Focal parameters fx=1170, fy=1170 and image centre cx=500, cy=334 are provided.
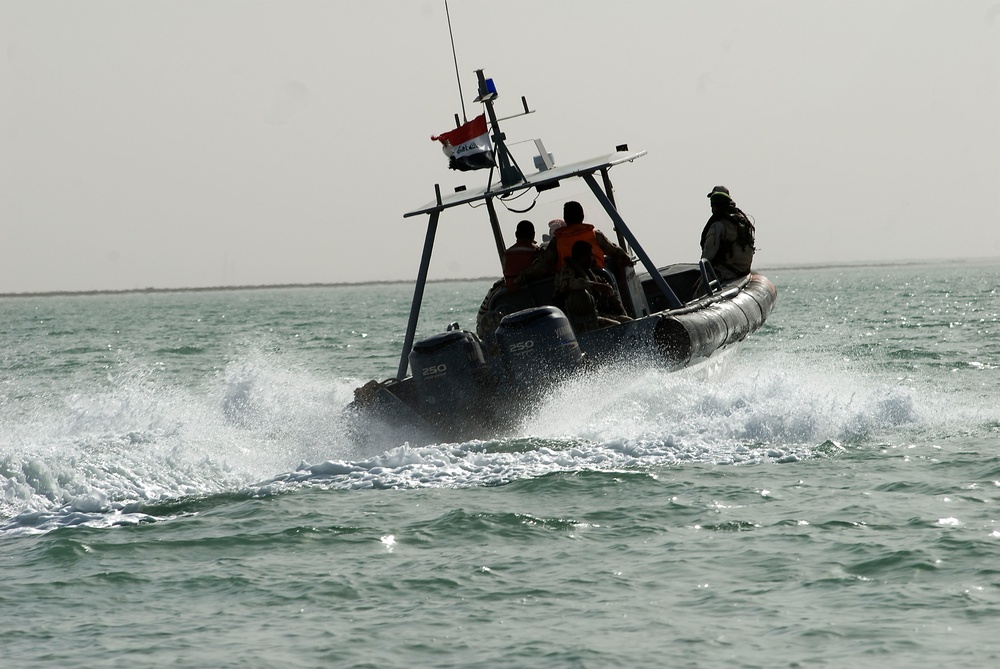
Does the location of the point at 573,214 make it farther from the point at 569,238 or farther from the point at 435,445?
the point at 435,445

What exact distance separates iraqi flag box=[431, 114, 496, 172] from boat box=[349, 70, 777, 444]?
0.10 meters

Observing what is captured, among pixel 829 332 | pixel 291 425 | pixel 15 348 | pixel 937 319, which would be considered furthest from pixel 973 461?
pixel 15 348

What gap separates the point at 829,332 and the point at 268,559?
16.4m

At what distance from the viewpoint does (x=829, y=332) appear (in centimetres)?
2000

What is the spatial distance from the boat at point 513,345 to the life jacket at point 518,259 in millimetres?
114

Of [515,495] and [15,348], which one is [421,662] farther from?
[15,348]

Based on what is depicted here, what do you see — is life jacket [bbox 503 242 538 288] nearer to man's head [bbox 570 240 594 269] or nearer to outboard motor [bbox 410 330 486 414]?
man's head [bbox 570 240 594 269]

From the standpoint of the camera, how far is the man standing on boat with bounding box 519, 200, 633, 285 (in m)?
8.48

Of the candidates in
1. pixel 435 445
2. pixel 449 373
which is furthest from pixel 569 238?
pixel 435 445

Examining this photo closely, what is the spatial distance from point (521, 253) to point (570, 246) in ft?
1.52

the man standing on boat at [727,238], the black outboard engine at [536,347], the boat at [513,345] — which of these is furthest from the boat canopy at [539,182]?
the man standing on boat at [727,238]

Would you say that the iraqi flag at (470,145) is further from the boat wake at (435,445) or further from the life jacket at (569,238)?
the boat wake at (435,445)

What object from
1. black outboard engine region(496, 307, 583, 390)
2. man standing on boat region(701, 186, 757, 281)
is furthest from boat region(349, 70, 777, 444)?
man standing on boat region(701, 186, 757, 281)

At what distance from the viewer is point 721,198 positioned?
1112cm
